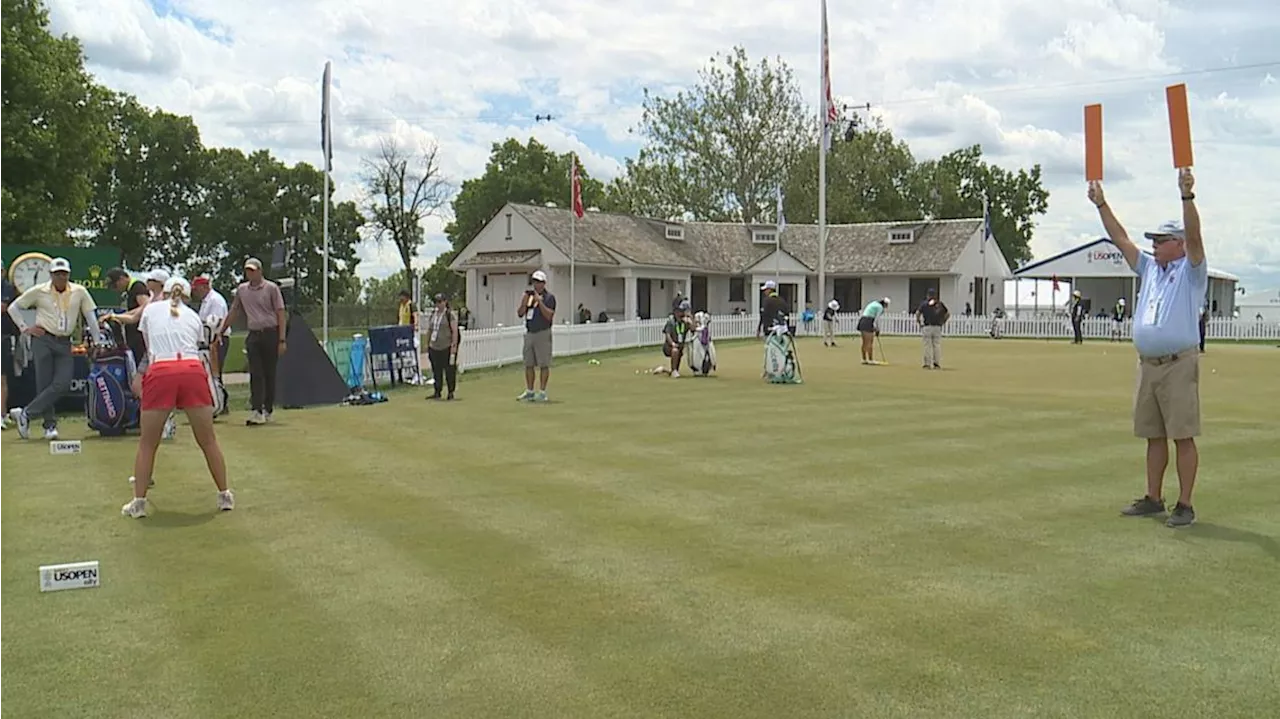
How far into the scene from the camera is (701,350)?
20844 millimetres

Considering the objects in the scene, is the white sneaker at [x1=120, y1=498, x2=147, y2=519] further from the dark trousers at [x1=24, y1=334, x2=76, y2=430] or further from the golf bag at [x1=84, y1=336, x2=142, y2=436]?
the dark trousers at [x1=24, y1=334, x2=76, y2=430]

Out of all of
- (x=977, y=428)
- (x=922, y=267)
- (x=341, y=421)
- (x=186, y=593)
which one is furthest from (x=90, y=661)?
(x=922, y=267)

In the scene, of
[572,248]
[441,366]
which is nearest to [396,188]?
[572,248]

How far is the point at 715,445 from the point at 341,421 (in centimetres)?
506

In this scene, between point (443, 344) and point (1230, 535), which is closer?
point (1230, 535)

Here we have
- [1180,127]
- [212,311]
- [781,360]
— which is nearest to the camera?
[1180,127]

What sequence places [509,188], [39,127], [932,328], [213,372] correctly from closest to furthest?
[213,372], [932,328], [39,127], [509,188]

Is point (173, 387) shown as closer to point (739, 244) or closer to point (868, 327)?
point (868, 327)

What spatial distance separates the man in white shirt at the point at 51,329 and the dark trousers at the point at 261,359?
2016 millimetres

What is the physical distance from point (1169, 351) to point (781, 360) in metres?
12.2

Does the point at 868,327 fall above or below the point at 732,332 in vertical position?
above

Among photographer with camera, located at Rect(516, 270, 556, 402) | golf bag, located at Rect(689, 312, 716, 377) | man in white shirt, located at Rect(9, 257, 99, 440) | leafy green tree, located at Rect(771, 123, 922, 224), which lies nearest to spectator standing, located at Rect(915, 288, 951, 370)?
golf bag, located at Rect(689, 312, 716, 377)

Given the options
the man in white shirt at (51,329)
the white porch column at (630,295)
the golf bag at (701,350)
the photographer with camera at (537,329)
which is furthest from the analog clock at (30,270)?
the white porch column at (630,295)

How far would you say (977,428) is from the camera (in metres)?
12.1
